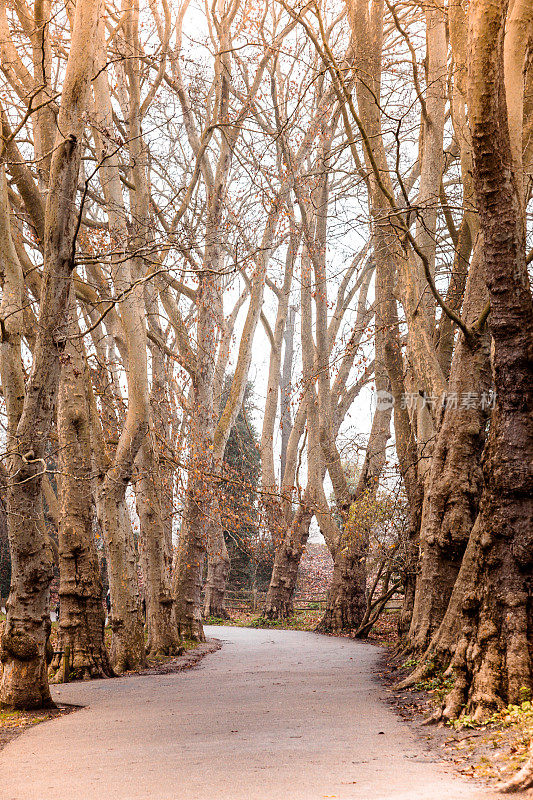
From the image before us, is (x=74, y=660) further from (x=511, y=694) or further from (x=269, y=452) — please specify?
(x=269, y=452)

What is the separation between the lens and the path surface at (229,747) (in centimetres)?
425

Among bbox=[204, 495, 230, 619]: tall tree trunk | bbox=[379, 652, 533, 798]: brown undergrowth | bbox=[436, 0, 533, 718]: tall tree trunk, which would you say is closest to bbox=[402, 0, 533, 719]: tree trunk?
bbox=[436, 0, 533, 718]: tall tree trunk

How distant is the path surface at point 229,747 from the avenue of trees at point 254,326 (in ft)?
2.93

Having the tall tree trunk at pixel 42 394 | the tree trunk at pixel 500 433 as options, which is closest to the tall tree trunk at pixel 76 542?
the tall tree trunk at pixel 42 394

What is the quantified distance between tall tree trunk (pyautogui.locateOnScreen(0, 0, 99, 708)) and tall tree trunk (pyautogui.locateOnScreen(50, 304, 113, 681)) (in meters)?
2.62

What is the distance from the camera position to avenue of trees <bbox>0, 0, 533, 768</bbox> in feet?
19.6


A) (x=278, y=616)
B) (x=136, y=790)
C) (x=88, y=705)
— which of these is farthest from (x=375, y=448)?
(x=136, y=790)

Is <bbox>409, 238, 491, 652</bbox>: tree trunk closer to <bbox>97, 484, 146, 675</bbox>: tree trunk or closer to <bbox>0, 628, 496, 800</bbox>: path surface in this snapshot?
<bbox>0, 628, 496, 800</bbox>: path surface

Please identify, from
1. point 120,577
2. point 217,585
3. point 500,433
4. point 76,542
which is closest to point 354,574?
point 217,585

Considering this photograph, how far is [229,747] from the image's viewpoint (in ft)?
17.9

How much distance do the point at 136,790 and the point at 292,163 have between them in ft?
47.3

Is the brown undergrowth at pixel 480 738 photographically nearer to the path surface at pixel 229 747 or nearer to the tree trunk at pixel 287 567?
the path surface at pixel 229 747

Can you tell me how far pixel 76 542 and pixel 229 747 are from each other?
546 cm

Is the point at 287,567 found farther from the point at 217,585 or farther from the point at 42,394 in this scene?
the point at 42,394
